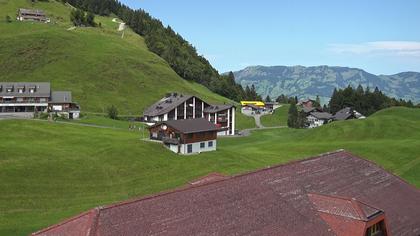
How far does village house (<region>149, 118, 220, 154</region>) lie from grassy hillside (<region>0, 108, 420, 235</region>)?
7.91 ft

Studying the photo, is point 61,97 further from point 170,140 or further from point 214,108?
point 170,140

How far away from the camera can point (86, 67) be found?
6230 inches

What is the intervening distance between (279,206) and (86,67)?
14021cm

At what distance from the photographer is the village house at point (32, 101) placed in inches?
4441

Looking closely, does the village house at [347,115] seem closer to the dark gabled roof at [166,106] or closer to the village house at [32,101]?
the dark gabled roof at [166,106]

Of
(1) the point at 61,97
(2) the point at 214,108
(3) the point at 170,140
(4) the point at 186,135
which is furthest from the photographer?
(2) the point at 214,108

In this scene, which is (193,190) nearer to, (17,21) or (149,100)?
(149,100)

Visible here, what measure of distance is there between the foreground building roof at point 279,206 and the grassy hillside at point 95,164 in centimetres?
2083

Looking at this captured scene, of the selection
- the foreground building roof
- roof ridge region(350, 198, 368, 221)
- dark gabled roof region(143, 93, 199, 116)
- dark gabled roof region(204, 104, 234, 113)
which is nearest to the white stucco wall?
dark gabled roof region(143, 93, 199, 116)

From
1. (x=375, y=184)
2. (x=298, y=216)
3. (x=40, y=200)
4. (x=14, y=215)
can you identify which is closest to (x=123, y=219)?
(x=298, y=216)

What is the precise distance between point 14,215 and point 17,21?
161 meters

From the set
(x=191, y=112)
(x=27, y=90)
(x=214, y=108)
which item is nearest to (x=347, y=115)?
(x=214, y=108)

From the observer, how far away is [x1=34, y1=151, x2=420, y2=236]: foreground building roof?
21.9 meters

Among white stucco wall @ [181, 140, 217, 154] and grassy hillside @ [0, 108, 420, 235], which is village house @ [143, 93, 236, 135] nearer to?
grassy hillside @ [0, 108, 420, 235]
